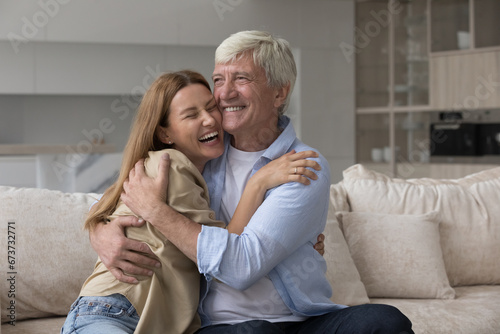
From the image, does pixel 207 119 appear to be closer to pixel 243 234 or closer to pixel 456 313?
pixel 243 234

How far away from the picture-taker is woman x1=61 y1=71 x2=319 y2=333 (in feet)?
5.20

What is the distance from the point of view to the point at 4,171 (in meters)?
5.53

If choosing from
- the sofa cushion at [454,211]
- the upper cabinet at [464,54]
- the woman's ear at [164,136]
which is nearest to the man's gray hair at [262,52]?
the woman's ear at [164,136]

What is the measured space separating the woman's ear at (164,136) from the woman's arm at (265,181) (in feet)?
0.92

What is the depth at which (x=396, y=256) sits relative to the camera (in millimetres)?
2600

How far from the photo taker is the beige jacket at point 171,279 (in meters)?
1.60

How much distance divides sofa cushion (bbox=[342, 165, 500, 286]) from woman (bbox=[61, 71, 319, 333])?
3.82 feet

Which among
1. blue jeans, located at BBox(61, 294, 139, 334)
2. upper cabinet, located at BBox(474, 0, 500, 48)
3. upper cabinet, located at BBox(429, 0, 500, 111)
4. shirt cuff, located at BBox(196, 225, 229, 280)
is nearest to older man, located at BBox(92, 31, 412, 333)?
shirt cuff, located at BBox(196, 225, 229, 280)

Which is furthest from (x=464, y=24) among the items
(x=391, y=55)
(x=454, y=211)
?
(x=454, y=211)

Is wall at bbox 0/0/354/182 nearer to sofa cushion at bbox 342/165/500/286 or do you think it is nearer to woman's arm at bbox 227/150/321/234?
sofa cushion at bbox 342/165/500/286

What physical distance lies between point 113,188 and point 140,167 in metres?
0.13

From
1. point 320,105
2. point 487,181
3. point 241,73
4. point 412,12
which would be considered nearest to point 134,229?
point 241,73

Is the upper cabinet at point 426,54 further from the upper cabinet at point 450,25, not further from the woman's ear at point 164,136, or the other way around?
the woman's ear at point 164,136

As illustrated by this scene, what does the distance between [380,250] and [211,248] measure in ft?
4.09
